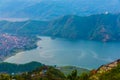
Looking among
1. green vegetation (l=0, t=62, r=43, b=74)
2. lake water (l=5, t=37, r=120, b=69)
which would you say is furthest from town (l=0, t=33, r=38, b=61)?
green vegetation (l=0, t=62, r=43, b=74)

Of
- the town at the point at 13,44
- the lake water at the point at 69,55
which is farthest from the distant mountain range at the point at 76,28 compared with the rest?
the lake water at the point at 69,55

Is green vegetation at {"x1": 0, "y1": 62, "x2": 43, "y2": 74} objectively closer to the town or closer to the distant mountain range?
the town

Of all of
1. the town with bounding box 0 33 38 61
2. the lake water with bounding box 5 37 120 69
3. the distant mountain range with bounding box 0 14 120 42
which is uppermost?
the distant mountain range with bounding box 0 14 120 42

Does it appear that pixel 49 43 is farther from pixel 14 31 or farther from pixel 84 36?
pixel 14 31

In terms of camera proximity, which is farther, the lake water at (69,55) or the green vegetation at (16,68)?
the lake water at (69,55)

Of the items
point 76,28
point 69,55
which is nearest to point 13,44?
point 69,55

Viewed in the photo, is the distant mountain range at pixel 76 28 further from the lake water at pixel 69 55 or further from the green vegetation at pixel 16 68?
the green vegetation at pixel 16 68
